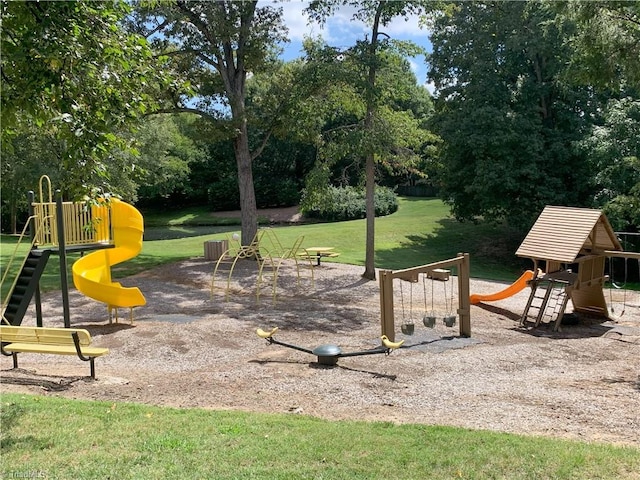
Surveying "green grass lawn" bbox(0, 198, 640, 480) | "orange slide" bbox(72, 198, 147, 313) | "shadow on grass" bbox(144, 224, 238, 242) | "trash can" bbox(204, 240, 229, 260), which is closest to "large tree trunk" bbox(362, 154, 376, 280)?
"trash can" bbox(204, 240, 229, 260)

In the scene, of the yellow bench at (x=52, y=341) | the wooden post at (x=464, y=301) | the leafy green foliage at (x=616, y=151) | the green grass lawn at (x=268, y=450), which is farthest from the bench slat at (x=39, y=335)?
the leafy green foliage at (x=616, y=151)

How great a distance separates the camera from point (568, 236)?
46.0 feet

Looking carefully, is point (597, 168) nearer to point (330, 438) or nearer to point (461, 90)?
point (461, 90)

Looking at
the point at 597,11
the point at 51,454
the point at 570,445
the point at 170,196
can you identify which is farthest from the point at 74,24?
the point at 170,196

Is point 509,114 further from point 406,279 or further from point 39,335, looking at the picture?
point 39,335

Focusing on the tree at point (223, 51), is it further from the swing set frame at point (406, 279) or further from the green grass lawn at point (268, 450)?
the green grass lawn at point (268, 450)

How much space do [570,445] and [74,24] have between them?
637 centimetres

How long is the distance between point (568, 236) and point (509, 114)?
14.6 meters

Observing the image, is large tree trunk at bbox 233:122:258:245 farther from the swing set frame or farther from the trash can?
the swing set frame

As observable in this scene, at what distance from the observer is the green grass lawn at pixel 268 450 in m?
4.93

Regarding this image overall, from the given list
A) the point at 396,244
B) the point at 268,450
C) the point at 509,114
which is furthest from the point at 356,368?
the point at 396,244

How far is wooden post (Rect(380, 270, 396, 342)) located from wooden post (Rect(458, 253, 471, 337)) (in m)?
2.23

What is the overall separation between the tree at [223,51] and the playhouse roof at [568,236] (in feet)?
36.5

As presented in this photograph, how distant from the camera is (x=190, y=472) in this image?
193 inches
